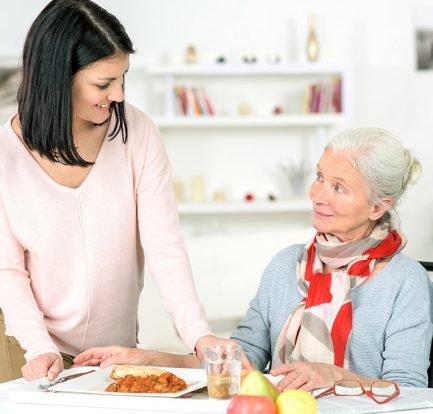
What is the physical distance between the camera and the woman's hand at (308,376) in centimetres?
159

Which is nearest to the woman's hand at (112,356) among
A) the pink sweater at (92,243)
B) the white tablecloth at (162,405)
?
the pink sweater at (92,243)

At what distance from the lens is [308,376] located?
162 centimetres

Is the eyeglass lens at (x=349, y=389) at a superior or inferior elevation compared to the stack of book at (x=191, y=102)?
inferior

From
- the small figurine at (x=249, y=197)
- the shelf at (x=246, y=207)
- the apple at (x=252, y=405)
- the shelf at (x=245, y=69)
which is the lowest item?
the shelf at (x=246, y=207)

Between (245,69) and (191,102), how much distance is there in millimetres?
359

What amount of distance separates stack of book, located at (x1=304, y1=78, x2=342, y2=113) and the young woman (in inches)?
118

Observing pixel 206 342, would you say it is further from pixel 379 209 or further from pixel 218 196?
pixel 218 196

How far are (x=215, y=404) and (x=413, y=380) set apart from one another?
0.59 meters

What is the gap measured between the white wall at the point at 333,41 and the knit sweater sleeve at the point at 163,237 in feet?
10.1

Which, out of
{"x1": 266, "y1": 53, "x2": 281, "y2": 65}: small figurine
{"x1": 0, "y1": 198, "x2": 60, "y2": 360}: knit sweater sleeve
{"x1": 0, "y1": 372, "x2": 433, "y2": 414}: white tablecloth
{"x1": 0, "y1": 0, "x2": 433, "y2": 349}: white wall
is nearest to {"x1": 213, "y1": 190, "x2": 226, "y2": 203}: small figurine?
{"x1": 0, "y1": 0, "x2": 433, "y2": 349}: white wall

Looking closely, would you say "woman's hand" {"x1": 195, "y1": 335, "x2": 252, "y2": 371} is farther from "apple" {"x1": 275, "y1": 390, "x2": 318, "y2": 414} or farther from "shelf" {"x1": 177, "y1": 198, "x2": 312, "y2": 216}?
"shelf" {"x1": 177, "y1": 198, "x2": 312, "y2": 216}

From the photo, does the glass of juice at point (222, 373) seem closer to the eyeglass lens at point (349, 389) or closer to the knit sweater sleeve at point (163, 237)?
the eyeglass lens at point (349, 389)

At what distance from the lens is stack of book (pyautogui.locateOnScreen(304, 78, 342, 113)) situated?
16.1 feet

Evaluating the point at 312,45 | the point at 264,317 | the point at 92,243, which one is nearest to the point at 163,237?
the point at 92,243
